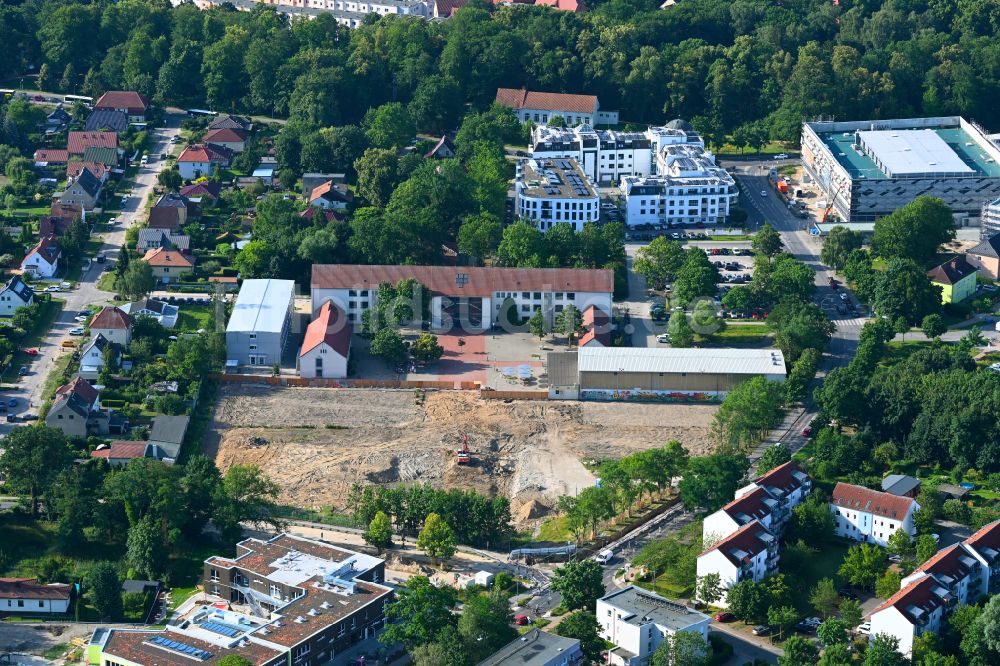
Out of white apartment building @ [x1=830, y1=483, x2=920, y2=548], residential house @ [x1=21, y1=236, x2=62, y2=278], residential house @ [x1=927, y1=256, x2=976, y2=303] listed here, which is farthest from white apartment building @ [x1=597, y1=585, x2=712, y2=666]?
residential house @ [x1=21, y1=236, x2=62, y2=278]

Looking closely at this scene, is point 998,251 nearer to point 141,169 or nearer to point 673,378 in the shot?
point 673,378

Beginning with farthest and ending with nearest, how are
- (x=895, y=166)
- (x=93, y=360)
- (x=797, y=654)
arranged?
(x=895, y=166), (x=93, y=360), (x=797, y=654)

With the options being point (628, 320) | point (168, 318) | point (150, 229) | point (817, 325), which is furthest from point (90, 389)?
point (817, 325)

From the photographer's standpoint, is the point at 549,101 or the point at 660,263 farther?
the point at 549,101

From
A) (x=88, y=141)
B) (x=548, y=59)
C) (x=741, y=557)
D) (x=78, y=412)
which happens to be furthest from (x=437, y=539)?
(x=548, y=59)

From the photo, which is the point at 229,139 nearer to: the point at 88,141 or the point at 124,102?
the point at 88,141

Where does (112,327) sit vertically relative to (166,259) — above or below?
below

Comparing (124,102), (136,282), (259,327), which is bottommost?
(259,327)

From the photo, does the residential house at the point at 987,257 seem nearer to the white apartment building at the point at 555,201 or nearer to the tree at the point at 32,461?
the white apartment building at the point at 555,201
